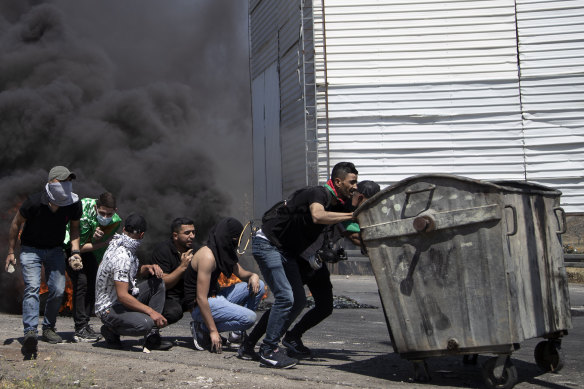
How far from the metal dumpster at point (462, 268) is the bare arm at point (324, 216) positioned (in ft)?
0.38

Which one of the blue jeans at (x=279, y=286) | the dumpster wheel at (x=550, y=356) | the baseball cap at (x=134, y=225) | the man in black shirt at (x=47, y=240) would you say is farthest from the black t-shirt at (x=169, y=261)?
the dumpster wheel at (x=550, y=356)

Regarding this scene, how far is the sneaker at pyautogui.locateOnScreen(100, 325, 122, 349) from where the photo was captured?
18.9ft

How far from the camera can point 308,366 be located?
16.6ft

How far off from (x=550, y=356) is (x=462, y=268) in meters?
1.12

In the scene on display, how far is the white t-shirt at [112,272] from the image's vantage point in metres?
5.63

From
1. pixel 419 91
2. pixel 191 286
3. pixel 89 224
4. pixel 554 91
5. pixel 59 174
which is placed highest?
pixel 419 91

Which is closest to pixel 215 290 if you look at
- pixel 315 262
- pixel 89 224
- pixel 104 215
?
pixel 315 262

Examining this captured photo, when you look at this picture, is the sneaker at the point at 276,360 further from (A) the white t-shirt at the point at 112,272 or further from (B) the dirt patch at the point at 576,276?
(B) the dirt patch at the point at 576,276

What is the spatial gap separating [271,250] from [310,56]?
10.7 meters

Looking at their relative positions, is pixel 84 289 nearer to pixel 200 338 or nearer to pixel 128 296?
pixel 128 296

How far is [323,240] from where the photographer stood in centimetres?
527

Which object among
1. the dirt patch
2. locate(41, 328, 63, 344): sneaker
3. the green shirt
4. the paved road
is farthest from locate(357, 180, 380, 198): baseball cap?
the dirt patch

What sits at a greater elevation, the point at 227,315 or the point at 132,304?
the point at 132,304

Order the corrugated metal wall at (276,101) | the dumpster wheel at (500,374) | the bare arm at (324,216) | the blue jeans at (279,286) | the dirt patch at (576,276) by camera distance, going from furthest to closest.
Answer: the corrugated metal wall at (276,101) < the dirt patch at (576,276) < the blue jeans at (279,286) < the bare arm at (324,216) < the dumpster wheel at (500,374)
